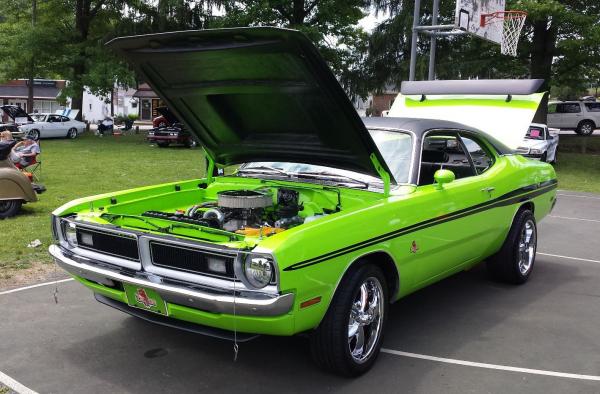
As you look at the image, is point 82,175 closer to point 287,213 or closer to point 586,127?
point 287,213

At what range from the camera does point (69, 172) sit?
574 inches

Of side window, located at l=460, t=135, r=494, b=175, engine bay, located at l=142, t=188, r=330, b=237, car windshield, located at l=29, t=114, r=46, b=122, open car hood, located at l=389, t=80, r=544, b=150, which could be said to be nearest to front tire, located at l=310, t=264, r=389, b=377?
engine bay, located at l=142, t=188, r=330, b=237

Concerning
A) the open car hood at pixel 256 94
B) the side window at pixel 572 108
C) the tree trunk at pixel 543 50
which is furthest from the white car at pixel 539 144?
the open car hood at pixel 256 94

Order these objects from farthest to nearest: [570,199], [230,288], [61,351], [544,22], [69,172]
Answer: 1. [544,22]
2. [69,172]
3. [570,199]
4. [61,351]
5. [230,288]

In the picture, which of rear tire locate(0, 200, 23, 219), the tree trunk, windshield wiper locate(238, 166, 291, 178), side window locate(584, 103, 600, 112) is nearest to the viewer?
windshield wiper locate(238, 166, 291, 178)

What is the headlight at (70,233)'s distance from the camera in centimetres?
401

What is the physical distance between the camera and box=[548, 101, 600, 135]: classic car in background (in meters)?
29.2

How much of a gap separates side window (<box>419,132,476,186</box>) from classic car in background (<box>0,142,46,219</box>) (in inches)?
234

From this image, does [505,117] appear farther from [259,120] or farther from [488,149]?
[259,120]

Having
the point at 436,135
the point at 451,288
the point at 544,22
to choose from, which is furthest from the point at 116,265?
the point at 544,22

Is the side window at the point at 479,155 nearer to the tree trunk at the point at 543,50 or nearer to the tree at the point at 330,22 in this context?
the tree trunk at the point at 543,50

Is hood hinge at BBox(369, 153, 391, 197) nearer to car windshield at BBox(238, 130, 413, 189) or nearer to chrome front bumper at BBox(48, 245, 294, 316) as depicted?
car windshield at BBox(238, 130, 413, 189)

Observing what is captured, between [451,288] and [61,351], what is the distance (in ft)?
11.6

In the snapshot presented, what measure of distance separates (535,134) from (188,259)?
17.5m
